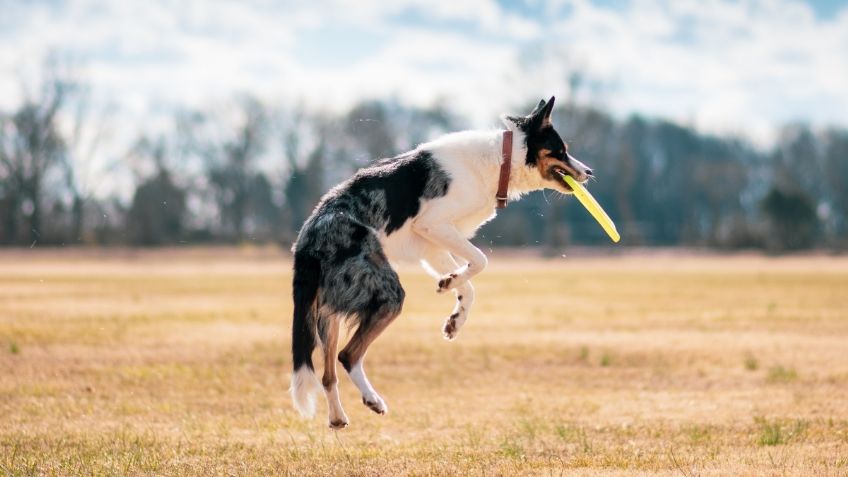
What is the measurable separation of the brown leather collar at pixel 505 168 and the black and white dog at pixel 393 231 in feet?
0.06

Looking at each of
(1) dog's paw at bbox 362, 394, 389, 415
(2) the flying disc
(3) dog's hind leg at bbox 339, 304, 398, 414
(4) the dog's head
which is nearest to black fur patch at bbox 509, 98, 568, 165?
(4) the dog's head

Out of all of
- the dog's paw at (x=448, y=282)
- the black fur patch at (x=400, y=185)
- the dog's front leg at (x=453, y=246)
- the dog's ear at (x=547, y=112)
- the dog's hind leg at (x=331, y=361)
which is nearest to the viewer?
the dog's hind leg at (x=331, y=361)

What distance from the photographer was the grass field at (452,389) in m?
10.2

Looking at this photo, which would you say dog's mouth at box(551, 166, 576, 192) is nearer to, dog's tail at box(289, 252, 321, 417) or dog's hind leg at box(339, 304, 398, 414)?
dog's hind leg at box(339, 304, 398, 414)

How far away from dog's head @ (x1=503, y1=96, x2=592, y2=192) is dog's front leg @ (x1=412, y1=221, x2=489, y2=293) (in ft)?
3.65

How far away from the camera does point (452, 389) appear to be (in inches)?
662

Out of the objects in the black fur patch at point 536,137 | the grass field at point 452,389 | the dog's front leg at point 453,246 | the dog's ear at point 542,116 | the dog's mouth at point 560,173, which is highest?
the dog's ear at point 542,116

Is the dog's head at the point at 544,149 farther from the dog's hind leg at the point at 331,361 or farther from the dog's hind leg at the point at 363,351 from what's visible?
the dog's hind leg at the point at 331,361

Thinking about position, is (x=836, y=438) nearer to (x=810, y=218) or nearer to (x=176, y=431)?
(x=176, y=431)

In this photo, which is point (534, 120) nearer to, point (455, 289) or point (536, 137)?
point (536, 137)

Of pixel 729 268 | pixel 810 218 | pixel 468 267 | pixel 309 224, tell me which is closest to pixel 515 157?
pixel 468 267

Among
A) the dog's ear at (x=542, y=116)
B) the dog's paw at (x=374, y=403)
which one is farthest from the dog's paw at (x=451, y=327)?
the dog's ear at (x=542, y=116)

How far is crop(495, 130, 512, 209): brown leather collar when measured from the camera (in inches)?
387

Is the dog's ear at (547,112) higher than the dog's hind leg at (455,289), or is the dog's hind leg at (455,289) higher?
the dog's ear at (547,112)
